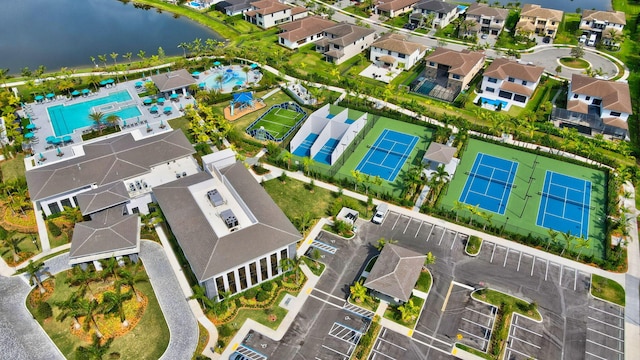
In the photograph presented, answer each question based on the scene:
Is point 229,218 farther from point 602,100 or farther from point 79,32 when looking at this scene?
point 79,32

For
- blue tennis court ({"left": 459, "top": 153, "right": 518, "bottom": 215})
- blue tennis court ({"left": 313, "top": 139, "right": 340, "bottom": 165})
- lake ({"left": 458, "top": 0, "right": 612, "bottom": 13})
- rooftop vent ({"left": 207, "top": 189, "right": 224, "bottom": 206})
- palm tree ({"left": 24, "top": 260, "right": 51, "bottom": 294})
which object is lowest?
lake ({"left": 458, "top": 0, "right": 612, "bottom": 13})

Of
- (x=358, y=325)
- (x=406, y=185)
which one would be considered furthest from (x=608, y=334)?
(x=406, y=185)

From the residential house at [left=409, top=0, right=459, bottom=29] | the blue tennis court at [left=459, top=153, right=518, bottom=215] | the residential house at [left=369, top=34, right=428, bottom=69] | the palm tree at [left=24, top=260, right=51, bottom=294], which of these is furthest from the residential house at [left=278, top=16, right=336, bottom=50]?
the palm tree at [left=24, top=260, right=51, bottom=294]

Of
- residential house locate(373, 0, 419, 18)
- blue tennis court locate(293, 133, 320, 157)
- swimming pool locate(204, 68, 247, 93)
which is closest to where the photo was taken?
blue tennis court locate(293, 133, 320, 157)

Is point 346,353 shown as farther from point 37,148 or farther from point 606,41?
point 606,41

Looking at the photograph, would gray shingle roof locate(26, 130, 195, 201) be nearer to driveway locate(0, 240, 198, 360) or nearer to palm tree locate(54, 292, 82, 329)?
driveway locate(0, 240, 198, 360)

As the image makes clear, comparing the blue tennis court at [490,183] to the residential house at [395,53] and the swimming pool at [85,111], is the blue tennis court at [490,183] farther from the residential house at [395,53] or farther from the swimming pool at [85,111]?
the swimming pool at [85,111]

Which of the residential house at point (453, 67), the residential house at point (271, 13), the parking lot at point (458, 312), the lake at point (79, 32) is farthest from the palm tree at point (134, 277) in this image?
the residential house at point (271, 13)

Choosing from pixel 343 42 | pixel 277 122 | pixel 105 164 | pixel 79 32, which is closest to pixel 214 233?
pixel 105 164
